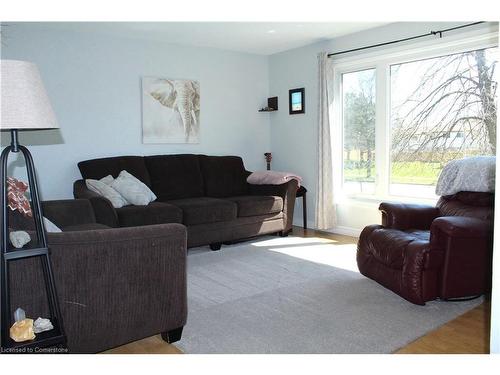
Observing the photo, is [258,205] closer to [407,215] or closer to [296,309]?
[407,215]

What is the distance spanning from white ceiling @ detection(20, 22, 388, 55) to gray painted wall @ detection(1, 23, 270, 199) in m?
0.15

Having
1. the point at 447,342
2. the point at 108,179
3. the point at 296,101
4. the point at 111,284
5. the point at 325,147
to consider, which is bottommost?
the point at 447,342

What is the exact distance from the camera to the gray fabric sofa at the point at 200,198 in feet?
13.4

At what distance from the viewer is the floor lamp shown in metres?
1.68

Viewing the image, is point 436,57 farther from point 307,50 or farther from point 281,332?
point 281,332

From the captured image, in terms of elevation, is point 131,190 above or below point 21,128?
below

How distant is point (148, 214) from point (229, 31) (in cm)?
212

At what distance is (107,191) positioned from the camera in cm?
416

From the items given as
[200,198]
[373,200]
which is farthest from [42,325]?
[373,200]

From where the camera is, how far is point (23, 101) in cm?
170

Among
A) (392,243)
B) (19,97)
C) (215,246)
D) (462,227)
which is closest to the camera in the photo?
(19,97)

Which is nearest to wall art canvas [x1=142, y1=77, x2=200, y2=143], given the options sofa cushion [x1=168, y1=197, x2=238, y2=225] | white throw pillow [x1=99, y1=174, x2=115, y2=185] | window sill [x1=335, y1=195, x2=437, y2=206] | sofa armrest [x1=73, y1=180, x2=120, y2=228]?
white throw pillow [x1=99, y1=174, x2=115, y2=185]

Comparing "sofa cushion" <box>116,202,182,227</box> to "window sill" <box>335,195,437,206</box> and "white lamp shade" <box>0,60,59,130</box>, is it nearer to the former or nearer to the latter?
"window sill" <box>335,195,437,206</box>
